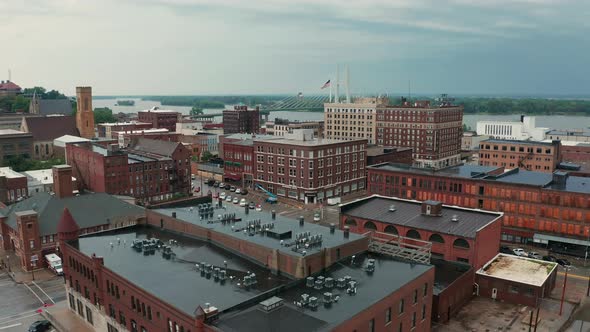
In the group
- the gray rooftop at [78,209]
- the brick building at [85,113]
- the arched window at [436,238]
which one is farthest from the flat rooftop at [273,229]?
the brick building at [85,113]

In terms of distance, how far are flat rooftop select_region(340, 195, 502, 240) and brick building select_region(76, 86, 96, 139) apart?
135m

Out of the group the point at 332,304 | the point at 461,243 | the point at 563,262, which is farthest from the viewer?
the point at 563,262

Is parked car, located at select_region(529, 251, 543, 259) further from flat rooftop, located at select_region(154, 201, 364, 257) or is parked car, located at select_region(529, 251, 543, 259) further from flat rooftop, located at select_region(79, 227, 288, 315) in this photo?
flat rooftop, located at select_region(79, 227, 288, 315)

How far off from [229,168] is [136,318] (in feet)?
321

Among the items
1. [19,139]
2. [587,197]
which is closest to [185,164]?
[19,139]

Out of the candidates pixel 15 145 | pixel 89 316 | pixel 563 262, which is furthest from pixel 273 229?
pixel 15 145

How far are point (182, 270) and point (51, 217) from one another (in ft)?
147

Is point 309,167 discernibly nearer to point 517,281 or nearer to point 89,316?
point 517,281

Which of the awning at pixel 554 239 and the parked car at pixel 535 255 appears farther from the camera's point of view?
the awning at pixel 554 239

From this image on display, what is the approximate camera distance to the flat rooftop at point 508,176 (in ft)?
281

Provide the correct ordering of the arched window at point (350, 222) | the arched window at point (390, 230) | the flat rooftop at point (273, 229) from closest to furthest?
1. the flat rooftop at point (273, 229)
2. the arched window at point (390, 230)
3. the arched window at point (350, 222)

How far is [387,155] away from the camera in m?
143

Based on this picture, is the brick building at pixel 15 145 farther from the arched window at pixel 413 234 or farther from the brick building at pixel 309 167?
the arched window at pixel 413 234

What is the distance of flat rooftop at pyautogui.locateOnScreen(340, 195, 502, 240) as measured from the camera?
217 feet
